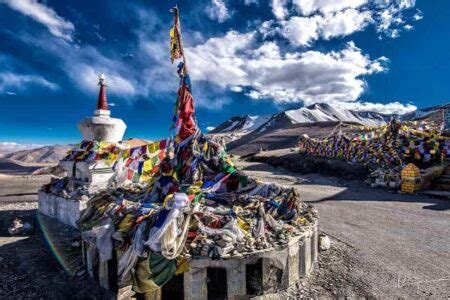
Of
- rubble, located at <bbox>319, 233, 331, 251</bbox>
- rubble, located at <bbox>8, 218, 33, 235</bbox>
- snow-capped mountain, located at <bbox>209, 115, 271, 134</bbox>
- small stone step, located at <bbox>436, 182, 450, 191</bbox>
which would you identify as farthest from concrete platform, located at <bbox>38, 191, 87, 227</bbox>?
snow-capped mountain, located at <bbox>209, 115, 271, 134</bbox>

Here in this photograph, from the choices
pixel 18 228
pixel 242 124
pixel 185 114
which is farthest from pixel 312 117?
pixel 18 228

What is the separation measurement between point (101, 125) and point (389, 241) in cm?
879

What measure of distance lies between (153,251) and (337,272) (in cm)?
347

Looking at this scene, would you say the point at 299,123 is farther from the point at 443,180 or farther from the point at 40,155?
the point at 40,155

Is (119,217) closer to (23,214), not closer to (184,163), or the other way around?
Answer: (184,163)

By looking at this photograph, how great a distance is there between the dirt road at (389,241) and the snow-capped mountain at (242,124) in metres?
96.2

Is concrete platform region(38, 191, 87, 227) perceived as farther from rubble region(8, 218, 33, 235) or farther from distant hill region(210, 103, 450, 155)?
distant hill region(210, 103, 450, 155)

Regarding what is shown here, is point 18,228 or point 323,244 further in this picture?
point 18,228

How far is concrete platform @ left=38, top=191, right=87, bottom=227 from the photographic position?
26.1 ft

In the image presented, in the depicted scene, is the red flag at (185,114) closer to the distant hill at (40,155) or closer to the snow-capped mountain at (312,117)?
the snow-capped mountain at (312,117)

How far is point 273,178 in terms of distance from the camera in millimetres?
19375

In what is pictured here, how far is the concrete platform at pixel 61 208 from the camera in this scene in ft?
26.1

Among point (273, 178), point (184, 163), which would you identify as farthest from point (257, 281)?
point (273, 178)

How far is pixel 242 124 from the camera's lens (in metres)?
115
